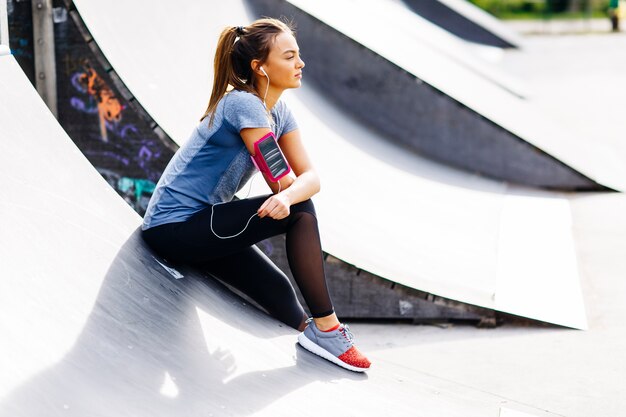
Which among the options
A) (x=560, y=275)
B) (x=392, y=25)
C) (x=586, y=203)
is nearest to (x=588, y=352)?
(x=560, y=275)

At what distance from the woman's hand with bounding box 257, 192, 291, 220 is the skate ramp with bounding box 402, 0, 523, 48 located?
14965mm

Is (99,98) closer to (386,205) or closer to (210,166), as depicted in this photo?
(210,166)

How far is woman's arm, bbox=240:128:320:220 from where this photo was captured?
137 inches

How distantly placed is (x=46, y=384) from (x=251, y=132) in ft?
4.36

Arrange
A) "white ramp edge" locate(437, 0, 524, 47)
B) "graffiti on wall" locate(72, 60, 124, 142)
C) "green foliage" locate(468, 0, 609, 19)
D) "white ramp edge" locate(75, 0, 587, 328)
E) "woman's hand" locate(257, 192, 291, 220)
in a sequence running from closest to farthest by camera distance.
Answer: "woman's hand" locate(257, 192, 291, 220) < "white ramp edge" locate(75, 0, 587, 328) < "graffiti on wall" locate(72, 60, 124, 142) < "white ramp edge" locate(437, 0, 524, 47) < "green foliage" locate(468, 0, 609, 19)

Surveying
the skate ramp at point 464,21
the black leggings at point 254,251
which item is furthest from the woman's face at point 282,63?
the skate ramp at point 464,21

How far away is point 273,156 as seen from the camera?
352 cm

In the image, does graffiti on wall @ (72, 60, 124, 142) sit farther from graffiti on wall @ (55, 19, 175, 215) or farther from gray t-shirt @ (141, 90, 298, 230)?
gray t-shirt @ (141, 90, 298, 230)

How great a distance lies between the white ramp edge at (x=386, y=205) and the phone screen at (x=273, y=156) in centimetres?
129

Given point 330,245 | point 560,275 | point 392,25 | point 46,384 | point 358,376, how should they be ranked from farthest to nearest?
point 392,25 < point 560,275 < point 330,245 < point 358,376 < point 46,384

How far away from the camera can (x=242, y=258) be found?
3.96 m

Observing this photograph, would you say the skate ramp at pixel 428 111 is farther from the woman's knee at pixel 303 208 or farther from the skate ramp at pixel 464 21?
the skate ramp at pixel 464 21

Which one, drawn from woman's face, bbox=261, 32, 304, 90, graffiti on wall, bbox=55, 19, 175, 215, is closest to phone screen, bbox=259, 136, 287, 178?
woman's face, bbox=261, 32, 304, 90

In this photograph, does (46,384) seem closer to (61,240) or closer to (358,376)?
(61,240)
